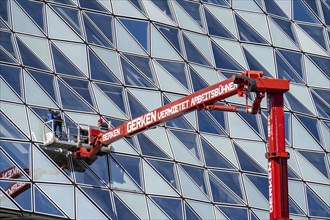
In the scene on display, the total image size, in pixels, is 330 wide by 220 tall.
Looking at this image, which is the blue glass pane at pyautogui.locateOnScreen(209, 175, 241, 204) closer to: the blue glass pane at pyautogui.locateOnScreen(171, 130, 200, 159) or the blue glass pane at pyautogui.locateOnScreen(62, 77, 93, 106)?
the blue glass pane at pyautogui.locateOnScreen(171, 130, 200, 159)

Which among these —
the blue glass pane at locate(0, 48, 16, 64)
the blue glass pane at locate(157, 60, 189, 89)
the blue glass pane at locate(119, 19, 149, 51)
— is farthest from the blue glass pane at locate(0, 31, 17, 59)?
the blue glass pane at locate(157, 60, 189, 89)

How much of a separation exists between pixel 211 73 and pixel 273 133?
1513 cm

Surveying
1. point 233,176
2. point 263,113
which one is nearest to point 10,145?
point 233,176

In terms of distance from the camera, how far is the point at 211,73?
47.8 m

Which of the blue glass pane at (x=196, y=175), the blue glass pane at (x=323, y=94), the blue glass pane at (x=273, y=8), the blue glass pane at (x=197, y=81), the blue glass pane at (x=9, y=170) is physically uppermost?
the blue glass pane at (x=273, y=8)

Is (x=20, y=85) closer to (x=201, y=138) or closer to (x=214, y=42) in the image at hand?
(x=201, y=138)

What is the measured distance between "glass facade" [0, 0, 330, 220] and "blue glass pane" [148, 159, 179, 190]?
0.06 metres

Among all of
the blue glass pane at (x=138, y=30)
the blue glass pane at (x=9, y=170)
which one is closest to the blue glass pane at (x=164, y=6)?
the blue glass pane at (x=138, y=30)

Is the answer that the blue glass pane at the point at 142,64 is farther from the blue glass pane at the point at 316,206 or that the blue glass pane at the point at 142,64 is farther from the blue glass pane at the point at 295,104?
the blue glass pane at the point at 316,206

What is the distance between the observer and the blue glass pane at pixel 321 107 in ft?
167

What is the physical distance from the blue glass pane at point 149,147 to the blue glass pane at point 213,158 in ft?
7.45

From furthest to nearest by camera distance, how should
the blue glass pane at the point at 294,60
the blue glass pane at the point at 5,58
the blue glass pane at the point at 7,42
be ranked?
1. the blue glass pane at the point at 294,60
2. the blue glass pane at the point at 7,42
3. the blue glass pane at the point at 5,58

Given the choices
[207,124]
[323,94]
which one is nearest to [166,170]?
[207,124]

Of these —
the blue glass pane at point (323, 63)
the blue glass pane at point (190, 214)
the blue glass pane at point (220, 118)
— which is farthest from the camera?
the blue glass pane at point (323, 63)
